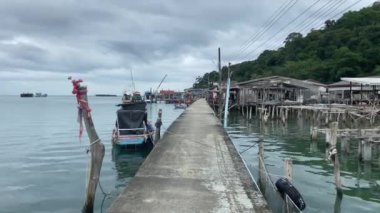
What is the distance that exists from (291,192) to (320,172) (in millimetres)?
7158

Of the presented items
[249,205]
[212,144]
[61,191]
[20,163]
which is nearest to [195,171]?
[249,205]

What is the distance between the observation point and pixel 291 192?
9.07 m

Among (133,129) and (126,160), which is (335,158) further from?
(133,129)

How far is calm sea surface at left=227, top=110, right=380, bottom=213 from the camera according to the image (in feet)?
37.8

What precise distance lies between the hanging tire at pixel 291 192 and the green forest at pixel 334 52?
185 ft

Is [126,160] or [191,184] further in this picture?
[126,160]

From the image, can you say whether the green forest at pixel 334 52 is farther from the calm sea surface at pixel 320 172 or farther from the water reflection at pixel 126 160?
the water reflection at pixel 126 160

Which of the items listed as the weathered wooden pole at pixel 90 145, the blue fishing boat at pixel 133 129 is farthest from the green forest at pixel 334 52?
the weathered wooden pole at pixel 90 145

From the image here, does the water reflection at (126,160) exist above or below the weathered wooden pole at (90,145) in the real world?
below

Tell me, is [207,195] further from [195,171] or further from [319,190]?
[319,190]

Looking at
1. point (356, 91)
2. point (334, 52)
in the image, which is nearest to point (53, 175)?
point (356, 91)

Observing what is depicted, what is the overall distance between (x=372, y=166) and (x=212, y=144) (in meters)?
6.85

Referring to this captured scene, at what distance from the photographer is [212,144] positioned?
48.9 feet

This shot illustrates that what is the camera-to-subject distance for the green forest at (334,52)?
220 feet
